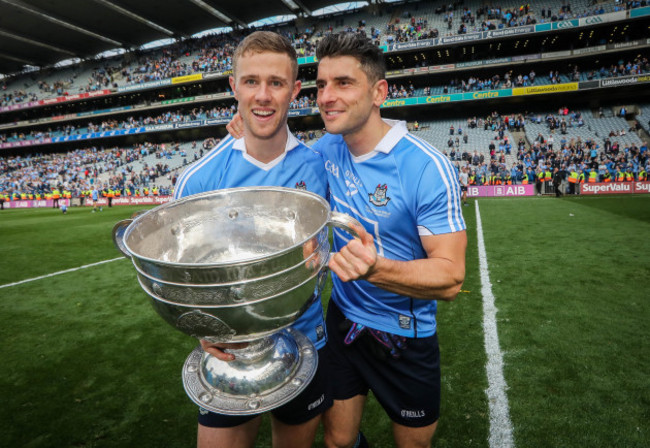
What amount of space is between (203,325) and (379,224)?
48.1 inches

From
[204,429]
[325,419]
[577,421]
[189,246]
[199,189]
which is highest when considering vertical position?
[199,189]

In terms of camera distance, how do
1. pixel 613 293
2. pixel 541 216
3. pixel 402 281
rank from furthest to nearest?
pixel 541 216 < pixel 613 293 < pixel 402 281

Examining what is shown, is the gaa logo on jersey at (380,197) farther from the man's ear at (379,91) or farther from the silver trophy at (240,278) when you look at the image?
the silver trophy at (240,278)

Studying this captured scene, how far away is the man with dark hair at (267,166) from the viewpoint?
1673 mm

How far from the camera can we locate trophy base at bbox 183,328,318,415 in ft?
3.57

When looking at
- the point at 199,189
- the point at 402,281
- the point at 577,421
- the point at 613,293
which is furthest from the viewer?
the point at 613,293

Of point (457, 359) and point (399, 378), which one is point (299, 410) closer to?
point (399, 378)

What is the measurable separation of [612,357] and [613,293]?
2.06 m

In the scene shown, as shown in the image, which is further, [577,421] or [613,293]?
[613,293]

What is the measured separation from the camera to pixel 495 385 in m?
3.10

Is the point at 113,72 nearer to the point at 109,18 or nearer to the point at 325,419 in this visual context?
the point at 109,18

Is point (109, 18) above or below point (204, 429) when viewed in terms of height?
above

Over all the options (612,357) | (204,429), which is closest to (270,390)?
(204,429)

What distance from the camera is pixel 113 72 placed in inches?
1777
